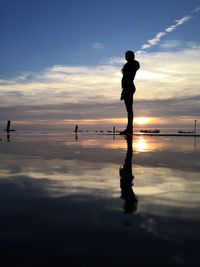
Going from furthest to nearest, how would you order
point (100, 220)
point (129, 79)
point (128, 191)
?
point (129, 79) → point (128, 191) → point (100, 220)

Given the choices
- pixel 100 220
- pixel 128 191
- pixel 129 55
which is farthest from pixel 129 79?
pixel 100 220

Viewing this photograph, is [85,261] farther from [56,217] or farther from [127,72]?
[127,72]

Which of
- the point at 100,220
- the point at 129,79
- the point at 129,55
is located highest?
the point at 129,55

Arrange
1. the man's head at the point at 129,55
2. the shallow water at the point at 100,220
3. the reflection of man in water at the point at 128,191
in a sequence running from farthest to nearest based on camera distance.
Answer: the man's head at the point at 129,55
the reflection of man in water at the point at 128,191
the shallow water at the point at 100,220

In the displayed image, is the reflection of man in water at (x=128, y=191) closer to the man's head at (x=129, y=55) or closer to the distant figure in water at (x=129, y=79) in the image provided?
the distant figure in water at (x=129, y=79)

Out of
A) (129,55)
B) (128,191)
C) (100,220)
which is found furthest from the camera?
(129,55)

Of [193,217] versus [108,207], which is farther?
[108,207]

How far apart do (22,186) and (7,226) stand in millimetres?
1471

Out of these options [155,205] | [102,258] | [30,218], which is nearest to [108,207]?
[155,205]

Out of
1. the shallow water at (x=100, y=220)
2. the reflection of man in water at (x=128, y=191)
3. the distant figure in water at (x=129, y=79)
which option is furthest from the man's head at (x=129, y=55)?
the shallow water at (x=100, y=220)

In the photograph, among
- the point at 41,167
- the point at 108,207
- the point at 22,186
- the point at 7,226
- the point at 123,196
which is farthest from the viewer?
the point at 41,167

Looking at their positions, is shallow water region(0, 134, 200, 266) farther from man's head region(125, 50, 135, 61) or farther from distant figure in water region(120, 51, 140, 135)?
man's head region(125, 50, 135, 61)

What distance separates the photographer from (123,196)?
292 cm

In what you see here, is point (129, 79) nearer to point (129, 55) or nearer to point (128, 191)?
point (129, 55)
